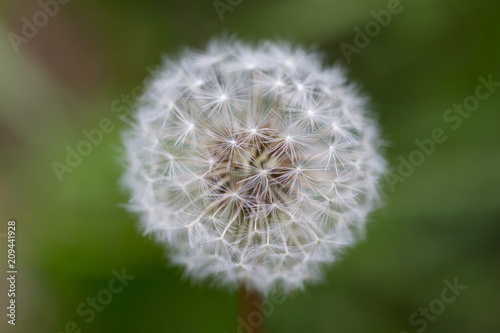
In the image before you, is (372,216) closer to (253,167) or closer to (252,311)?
(252,311)

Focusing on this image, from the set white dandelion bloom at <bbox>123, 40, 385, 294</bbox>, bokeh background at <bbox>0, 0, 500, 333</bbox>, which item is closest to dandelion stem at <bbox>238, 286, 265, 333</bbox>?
white dandelion bloom at <bbox>123, 40, 385, 294</bbox>

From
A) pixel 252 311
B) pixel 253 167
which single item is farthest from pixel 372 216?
pixel 253 167

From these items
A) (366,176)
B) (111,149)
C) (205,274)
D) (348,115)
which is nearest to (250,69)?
(348,115)

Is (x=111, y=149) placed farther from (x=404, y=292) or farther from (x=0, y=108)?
(x=404, y=292)

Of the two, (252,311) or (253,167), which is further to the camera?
(252,311)

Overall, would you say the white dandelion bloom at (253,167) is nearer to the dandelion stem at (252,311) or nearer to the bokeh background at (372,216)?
the dandelion stem at (252,311)

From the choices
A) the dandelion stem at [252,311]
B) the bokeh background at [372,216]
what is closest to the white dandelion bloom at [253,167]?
the dandelion stem at [252,311]
